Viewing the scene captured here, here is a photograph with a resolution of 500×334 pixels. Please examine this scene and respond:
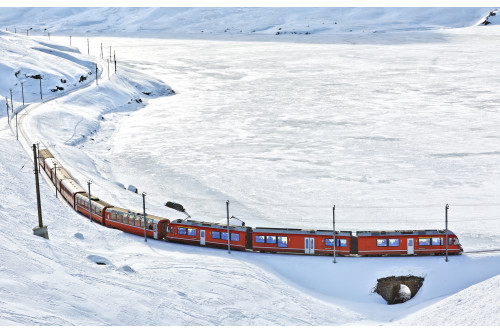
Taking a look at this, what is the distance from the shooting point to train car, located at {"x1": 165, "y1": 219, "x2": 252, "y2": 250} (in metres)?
46.9

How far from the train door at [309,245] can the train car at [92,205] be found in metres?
17.5

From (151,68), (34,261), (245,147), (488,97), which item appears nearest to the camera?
(34,261)

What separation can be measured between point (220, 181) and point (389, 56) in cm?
12279

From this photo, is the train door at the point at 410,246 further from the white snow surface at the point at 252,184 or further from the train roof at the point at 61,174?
the train roof at the point at 61,174

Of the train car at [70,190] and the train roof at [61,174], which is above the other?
the train roof at [61,174]

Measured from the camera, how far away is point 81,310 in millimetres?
32594

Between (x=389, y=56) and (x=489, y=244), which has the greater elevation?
(x=389, y=56)

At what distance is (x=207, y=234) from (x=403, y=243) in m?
14.0

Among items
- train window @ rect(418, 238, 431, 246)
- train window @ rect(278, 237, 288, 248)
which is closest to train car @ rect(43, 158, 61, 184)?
train window @ rect(278, 237, 288, 248)

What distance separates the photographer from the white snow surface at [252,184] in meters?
36.4

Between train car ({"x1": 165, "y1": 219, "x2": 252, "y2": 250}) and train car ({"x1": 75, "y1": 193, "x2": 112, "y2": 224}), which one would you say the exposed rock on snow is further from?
train car ({"x1": 75, "y1": 193, "x2": 112, "y2": 224})

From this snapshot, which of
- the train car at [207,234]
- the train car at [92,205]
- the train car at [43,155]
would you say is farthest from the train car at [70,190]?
the train car at [207,234]

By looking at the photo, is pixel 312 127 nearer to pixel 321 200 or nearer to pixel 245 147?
pixel 245 147

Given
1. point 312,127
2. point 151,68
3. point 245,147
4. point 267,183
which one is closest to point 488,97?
point 312,127
